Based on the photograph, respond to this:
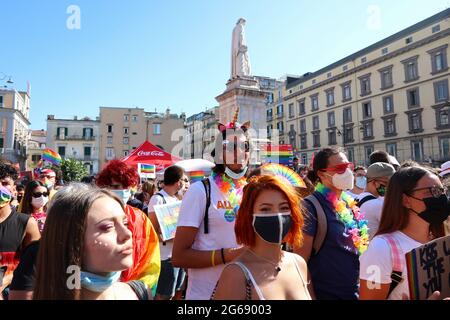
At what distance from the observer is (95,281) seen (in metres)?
1.42

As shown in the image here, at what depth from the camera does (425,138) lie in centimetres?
3666

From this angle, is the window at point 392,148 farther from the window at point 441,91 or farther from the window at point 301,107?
the window at point 301,107

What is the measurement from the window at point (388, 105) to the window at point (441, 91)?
5205 mm

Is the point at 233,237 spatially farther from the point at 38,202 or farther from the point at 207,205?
the point at 38,202

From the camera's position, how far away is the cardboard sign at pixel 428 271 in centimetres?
157

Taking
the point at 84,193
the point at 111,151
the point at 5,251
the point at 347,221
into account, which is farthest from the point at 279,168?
the point at 111,151

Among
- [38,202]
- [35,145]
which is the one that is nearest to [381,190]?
Answer: [38,202]

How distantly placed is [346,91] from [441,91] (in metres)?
12.3

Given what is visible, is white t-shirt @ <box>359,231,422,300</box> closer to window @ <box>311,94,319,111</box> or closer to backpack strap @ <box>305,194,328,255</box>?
backpack strap @ <box>305,194,328,255</box>

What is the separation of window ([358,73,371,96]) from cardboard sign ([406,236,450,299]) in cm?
4543

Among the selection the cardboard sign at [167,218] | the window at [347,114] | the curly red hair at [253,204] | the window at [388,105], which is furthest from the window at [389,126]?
the curly red hair at [253,204]

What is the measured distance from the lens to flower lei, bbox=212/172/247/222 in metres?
2.43

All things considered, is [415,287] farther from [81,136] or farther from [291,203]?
[81,136]
